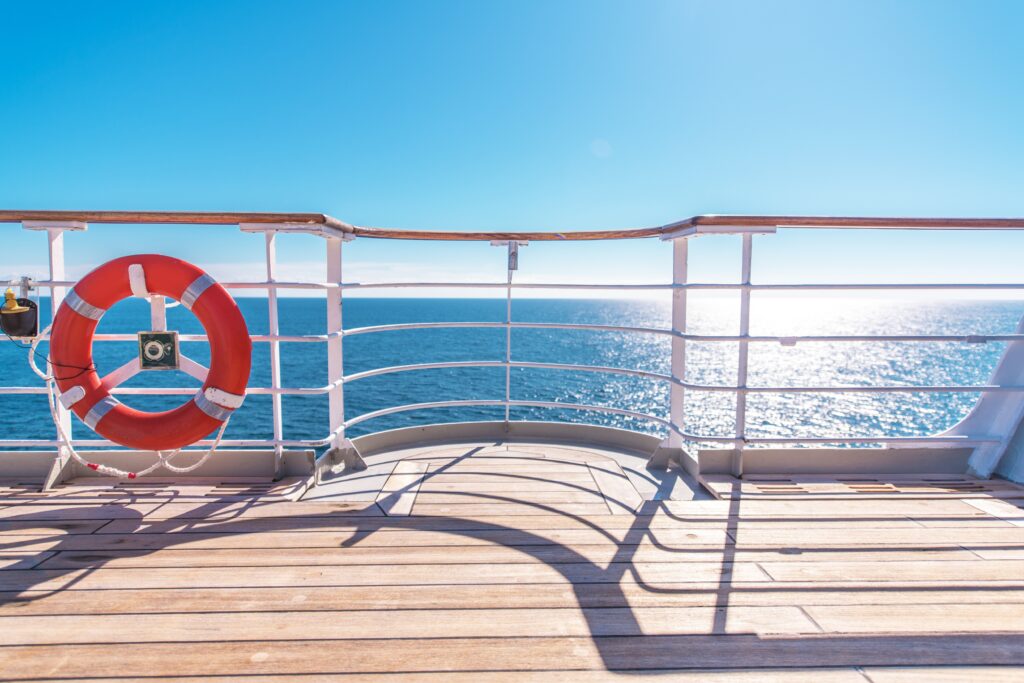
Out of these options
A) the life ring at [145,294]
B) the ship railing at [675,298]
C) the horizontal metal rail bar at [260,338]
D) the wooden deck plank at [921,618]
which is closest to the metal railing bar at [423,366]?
the ship railing at [675,298]

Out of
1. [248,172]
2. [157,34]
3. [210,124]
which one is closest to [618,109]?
[157,34]

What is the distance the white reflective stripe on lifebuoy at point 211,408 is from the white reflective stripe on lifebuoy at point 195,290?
273 millimetres

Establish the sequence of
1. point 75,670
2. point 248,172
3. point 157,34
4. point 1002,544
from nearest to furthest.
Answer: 1. point 75,670
2. point 1002,544
3. point 157,34
4. point 248,172

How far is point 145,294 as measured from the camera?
153 centimetres

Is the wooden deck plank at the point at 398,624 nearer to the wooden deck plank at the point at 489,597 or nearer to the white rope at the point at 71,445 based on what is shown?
the wooden deck plank at the point at 489,597

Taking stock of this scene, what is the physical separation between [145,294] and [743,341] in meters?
1.86

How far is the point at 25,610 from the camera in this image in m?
1.03

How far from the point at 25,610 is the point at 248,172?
40938mm

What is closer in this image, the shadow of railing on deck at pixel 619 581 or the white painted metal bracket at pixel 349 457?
the shadow of railing on deck at pixel 619 581

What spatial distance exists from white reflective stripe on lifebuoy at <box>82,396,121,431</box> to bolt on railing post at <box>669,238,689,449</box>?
179 centimetres

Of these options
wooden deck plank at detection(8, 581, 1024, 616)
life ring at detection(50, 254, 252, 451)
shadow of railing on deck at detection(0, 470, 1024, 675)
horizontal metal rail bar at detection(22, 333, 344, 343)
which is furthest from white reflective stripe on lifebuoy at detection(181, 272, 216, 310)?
wooden deck plank at detection(8, 581, 1024, 616)

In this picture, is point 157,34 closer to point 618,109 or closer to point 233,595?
point 233,595

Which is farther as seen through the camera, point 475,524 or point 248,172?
point 248,172

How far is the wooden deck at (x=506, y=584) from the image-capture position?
0.89 meters
